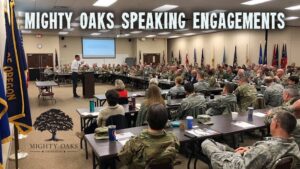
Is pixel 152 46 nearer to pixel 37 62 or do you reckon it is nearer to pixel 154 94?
pixel 37 62

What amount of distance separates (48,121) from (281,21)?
9.56 metres

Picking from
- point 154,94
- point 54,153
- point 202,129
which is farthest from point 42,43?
point 202,129

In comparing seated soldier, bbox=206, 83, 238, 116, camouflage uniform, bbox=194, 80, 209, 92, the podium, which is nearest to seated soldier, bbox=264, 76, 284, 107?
seated soldier, bbox=206, 83, 238, 116

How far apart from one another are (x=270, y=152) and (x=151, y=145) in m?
0.90

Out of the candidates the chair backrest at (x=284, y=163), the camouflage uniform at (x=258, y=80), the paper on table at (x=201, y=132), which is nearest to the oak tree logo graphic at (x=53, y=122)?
the paper on table at (x=201, y=132)

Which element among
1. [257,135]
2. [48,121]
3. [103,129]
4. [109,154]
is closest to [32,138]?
[48,121]

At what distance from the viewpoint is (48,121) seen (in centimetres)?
489

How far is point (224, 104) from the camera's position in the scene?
4.47 metres

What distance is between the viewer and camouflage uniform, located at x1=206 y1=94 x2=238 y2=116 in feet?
14.6

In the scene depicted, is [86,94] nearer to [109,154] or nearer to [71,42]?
[109,154]

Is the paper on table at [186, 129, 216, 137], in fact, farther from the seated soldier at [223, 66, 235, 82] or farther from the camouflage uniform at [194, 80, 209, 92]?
the seated soldier at [223, 66, 235, 82]

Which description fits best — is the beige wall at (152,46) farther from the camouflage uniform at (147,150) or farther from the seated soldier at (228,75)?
the camouflage uniform at (147,150)

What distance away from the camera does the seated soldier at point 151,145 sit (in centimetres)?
212

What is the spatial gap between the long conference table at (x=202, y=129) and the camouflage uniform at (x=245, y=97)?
1008mm
